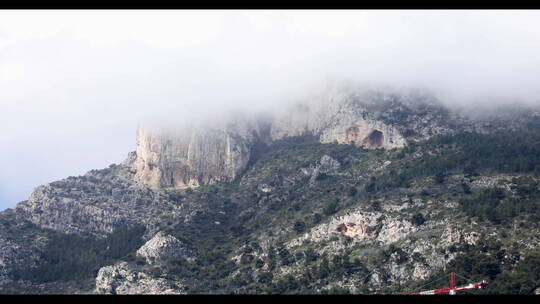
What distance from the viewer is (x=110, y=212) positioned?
198375mm

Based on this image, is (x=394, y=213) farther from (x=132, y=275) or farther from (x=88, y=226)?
(x=88, y=226)

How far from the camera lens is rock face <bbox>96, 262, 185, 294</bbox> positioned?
157 m

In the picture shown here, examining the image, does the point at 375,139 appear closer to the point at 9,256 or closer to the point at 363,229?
the point at 363,229

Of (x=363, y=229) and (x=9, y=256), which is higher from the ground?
(x=363, y=229)

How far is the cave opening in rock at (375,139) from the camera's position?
19762cm

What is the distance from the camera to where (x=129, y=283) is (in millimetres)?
159125

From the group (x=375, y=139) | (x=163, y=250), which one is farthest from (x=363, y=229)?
(x=375, y=139)

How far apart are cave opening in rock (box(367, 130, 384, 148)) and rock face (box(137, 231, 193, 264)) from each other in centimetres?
5511

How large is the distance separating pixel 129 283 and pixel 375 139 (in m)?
73.6

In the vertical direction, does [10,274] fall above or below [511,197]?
below

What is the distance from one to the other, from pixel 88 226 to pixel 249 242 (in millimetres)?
46140

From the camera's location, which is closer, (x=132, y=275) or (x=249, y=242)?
(x=132, y=275)
